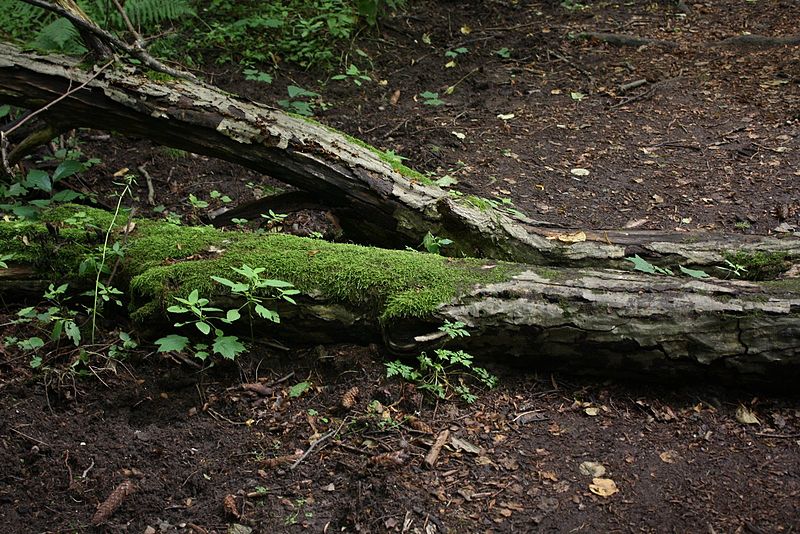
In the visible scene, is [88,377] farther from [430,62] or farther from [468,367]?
[430,62]

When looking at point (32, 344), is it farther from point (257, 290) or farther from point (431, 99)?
point (431, 99)

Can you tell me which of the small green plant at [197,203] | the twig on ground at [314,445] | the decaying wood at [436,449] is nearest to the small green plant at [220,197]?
the small green plant at [197,203]

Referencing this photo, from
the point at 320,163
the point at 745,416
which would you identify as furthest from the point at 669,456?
the point at 320,163

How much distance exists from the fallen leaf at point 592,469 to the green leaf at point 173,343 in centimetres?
183

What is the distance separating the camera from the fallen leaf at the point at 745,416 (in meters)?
2.98

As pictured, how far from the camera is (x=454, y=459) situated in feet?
9.12

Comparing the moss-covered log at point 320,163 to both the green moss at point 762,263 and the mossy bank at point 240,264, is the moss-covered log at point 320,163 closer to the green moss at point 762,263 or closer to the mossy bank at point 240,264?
the green moss at point 762,263

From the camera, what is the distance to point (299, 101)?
21.0 ft

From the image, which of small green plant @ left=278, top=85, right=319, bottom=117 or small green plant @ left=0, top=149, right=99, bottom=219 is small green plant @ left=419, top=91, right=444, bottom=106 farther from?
small green plant @ left=0, top=149, right=99, bottom=219

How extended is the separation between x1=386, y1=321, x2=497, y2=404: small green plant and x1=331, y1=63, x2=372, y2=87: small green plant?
4.40m

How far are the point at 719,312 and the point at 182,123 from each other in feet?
10.4

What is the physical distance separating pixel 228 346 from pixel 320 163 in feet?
4.89

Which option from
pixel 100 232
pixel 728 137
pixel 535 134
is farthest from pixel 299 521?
pixel 728 137

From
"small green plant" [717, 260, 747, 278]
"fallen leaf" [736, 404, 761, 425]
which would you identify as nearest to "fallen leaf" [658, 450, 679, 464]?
"fallen leaf" [736, 404, 761, 425]
